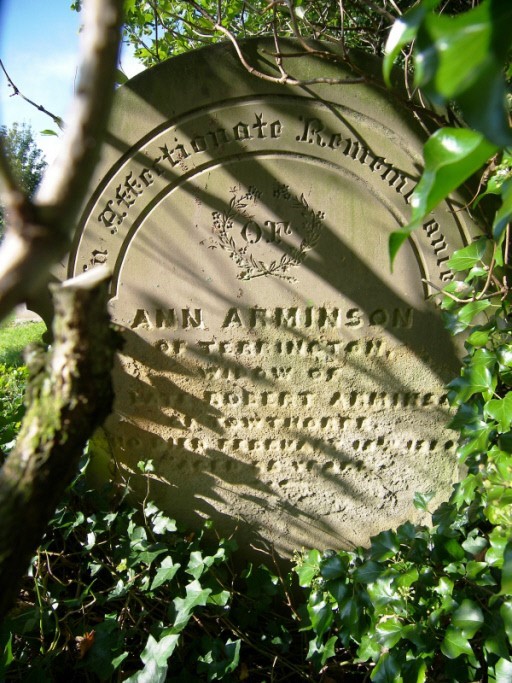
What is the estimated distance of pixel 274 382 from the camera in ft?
7.14

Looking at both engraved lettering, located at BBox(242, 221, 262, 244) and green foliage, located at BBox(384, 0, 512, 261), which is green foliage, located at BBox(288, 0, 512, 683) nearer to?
engraved lettering, located at BBox(242, 221, 262, 244)

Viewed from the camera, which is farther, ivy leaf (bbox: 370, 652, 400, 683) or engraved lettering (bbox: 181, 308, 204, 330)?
engraved lettering (bbox: 181, 308, 204, 330)

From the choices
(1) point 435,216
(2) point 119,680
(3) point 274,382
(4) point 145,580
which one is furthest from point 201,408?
(1) point 435,216

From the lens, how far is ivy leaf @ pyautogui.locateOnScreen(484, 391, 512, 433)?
1539mm

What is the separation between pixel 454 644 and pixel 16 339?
4.99m

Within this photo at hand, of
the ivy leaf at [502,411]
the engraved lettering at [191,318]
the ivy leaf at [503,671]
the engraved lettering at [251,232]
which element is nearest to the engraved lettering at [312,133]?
the engraved lettering at [251,232]

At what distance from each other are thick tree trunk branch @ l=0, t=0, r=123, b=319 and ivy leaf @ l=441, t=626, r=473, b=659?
151cm

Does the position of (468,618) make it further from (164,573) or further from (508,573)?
(164,573)

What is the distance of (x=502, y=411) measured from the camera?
155 cm

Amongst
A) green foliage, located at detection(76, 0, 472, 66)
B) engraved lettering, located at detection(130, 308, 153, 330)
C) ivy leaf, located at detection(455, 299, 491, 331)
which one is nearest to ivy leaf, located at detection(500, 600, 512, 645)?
ivy leaf, located at detection(455, 299, 491, 331)

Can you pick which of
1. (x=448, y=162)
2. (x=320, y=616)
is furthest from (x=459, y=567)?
(x=448, y=162)

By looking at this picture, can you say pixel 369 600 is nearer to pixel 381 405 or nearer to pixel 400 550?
pixel 400 550

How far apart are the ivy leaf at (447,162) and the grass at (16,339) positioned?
400 cm

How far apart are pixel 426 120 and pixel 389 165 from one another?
0.20m
